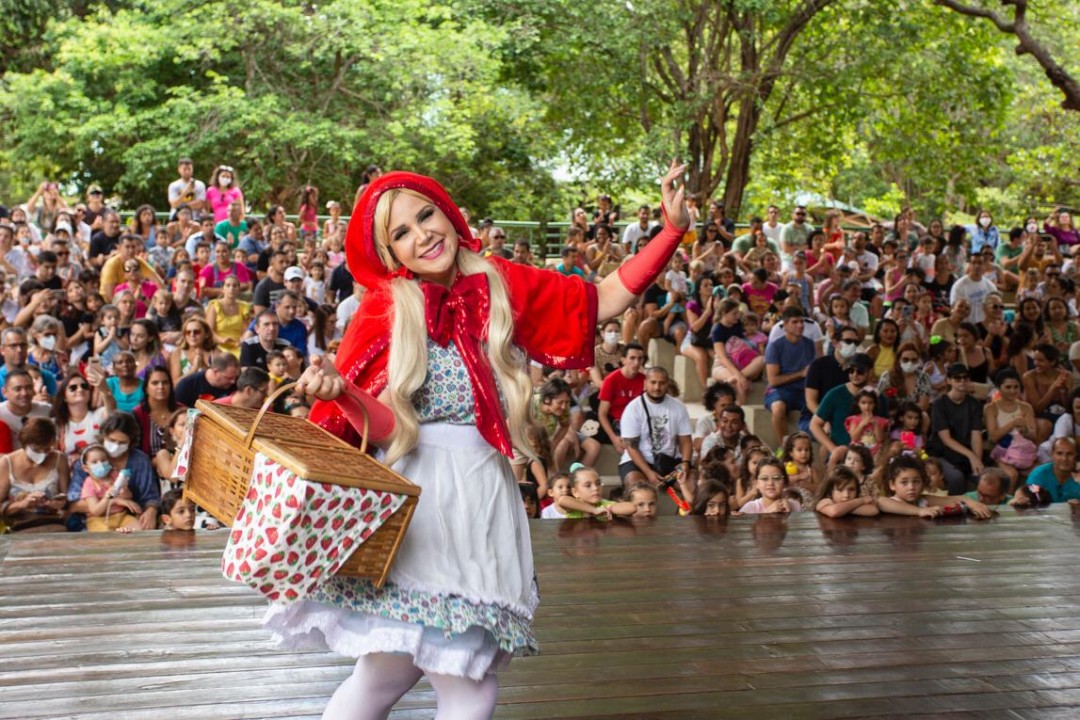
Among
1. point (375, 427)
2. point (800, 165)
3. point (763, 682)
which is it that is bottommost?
point (763, 682)

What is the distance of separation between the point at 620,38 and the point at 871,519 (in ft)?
34.6

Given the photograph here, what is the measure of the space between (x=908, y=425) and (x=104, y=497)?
14.8 ft

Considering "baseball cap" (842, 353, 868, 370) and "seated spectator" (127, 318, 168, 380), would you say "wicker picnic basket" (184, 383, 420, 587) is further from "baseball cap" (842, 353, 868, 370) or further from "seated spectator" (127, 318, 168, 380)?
"baseball cap" (842, 353, 868, 370)

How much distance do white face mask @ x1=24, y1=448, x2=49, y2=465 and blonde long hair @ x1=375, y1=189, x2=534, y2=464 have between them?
4.07 m

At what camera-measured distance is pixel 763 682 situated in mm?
3686

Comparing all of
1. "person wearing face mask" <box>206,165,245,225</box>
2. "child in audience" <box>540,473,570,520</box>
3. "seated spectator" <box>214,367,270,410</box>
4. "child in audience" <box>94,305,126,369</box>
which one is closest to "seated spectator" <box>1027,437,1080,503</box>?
"child in audience" <box>540,473,570,520</box>

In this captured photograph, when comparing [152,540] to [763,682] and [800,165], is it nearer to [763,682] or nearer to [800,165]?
[763,682]

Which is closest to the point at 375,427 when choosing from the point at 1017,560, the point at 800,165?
the point at 1017,560

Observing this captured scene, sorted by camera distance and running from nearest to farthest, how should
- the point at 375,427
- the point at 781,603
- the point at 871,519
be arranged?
1. the point at 375,427
2. the point at 781,603
3. the point at 871,519

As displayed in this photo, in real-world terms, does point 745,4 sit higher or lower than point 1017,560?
higher

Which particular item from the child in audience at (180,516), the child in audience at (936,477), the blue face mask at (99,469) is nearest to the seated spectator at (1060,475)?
the child in audience at (936,477)

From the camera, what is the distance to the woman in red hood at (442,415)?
7.89 ft

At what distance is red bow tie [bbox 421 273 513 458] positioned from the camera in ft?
8.32

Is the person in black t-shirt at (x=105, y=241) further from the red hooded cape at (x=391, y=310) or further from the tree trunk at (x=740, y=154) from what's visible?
the red hooded cape at (x=391, y=310)
